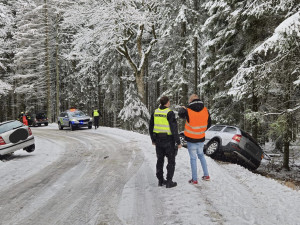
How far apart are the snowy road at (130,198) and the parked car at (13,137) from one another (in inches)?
68.2

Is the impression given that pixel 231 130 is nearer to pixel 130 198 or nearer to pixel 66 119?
pixel 130 198

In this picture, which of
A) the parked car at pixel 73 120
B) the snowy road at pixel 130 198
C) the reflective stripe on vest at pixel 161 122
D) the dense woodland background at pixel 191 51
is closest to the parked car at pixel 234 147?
the dense woodland background at pixel 191 51

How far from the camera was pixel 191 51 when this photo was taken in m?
18.7

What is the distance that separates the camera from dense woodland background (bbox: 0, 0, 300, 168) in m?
9.25

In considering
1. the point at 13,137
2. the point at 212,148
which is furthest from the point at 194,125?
the point at 13,137

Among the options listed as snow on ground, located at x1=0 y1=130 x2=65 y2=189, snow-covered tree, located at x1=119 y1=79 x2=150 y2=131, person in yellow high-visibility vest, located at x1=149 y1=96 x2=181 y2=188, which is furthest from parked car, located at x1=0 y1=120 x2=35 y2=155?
snow-covered tree, located at x1=119 y1=79 x2=150 y2=131

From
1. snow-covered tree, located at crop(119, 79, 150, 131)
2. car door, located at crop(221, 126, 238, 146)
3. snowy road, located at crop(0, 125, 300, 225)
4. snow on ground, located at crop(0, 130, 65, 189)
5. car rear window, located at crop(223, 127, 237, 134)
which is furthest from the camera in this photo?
snow-covered tree, located at crop(119, 79, 150, 131)

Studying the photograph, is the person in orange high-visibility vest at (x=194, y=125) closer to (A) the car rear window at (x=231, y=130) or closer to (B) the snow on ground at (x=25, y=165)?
(B) the snow on ground at (x=25, y=165)

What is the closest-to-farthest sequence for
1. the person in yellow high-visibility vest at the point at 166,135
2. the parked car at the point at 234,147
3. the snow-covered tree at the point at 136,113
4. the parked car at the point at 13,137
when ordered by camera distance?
1. the person in yellow high-visibility vest at the point at 166,135
2. the parked car at the point at 13,137
3. the parked car at the point at 234,147
4. the snow-covered tree at the point at 136,113

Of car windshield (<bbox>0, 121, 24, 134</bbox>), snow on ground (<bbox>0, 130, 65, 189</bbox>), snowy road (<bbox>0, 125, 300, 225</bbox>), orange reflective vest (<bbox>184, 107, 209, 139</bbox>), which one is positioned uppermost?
orange reflective vest (<bbox>184, 107, 209, 139</bbox>)

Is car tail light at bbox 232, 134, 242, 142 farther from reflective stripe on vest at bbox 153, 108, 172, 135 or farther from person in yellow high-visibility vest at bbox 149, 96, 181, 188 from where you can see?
reflective stripe on vest at bbox 153, 108, 172, 135

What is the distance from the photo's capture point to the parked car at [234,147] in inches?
368

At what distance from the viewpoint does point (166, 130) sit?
512 cm

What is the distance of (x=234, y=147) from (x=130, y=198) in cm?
597
